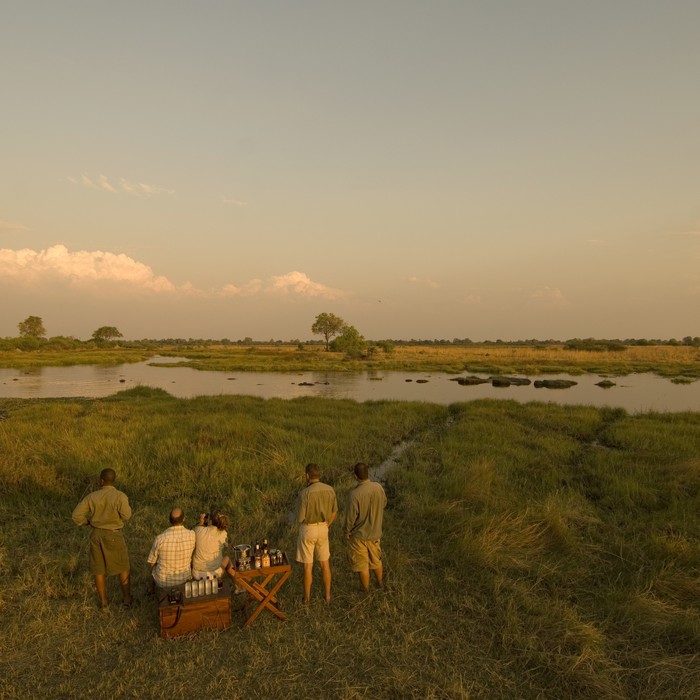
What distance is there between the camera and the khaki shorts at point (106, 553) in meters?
6.10

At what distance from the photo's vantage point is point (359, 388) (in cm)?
4084

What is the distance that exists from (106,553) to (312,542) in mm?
2791

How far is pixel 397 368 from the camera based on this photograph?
202 ft

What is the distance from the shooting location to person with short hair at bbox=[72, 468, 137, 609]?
609 cm

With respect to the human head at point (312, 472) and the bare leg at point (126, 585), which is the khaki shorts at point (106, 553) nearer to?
the bare leg at point (126, 585)

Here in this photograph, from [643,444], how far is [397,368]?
4488 centimetres

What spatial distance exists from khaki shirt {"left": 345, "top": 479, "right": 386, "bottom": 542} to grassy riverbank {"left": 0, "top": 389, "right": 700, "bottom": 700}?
0.95 m

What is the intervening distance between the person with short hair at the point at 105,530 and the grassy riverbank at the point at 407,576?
490mm

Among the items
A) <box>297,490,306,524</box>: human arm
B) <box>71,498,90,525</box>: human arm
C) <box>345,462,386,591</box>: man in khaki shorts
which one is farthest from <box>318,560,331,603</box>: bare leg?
<box>71,498,90,525</box>: human arm

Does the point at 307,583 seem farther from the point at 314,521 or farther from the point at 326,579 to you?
the point at 314,521

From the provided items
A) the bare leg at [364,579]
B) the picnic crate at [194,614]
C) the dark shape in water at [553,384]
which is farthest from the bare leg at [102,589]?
the dark shape in water at [553,384]

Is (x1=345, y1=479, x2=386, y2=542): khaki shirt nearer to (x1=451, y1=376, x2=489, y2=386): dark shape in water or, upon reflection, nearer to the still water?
the still water

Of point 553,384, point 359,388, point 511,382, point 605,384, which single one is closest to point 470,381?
point 511,382

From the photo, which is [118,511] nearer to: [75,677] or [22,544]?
[75,677]
